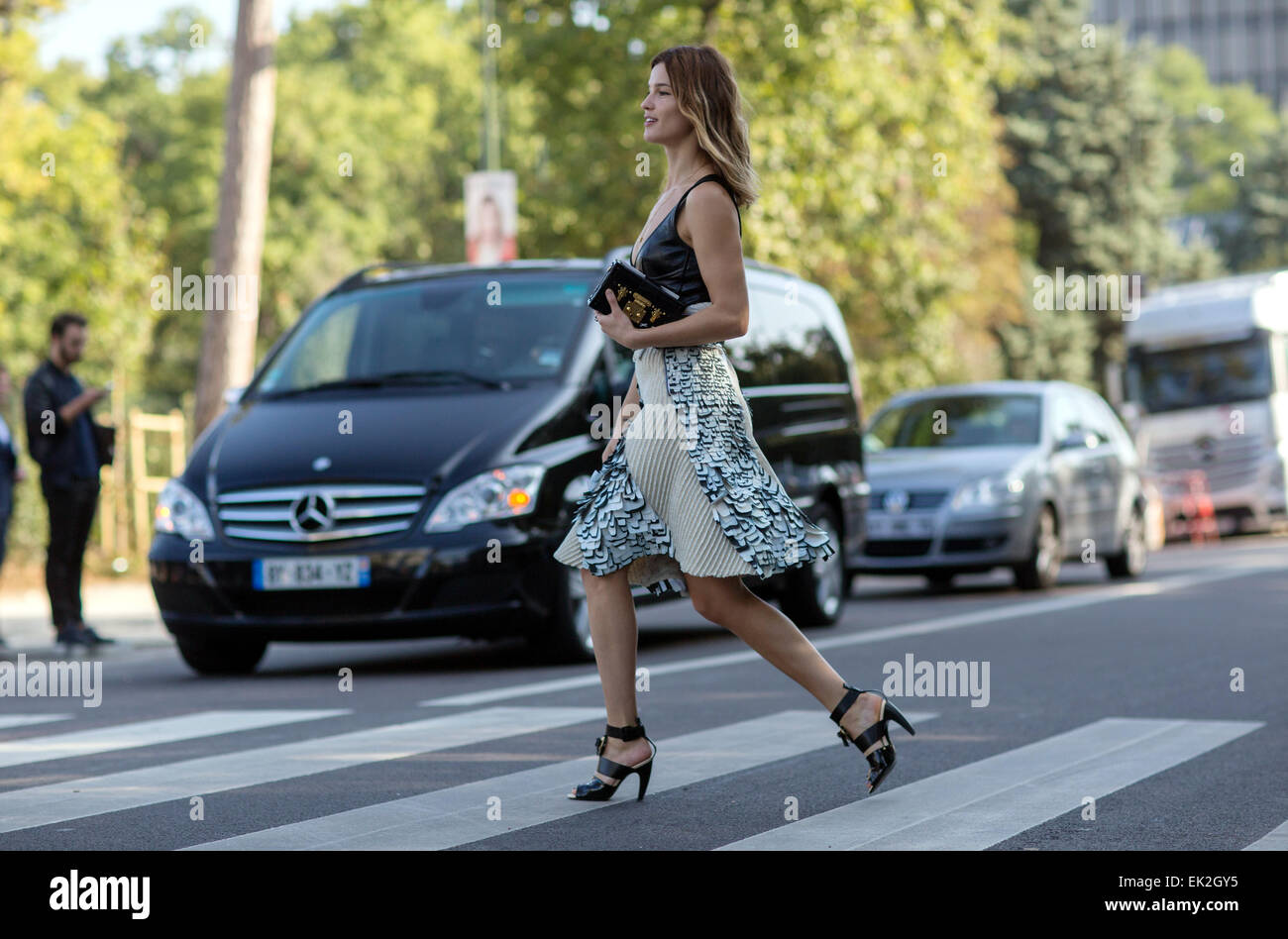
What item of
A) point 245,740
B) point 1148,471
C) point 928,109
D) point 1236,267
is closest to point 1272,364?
point 1148,471

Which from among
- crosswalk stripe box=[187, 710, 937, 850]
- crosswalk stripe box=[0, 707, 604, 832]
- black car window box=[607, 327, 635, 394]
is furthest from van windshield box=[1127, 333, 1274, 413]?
crosswalk stripe box=[187, 710, 937, 850]

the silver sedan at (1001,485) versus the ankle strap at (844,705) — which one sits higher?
the silver sedan at (1001,485)

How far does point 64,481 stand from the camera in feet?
37.8

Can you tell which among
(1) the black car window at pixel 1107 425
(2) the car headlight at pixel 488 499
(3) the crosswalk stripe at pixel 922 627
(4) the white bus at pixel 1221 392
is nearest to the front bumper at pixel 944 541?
(3) the crosswalk stripe at pixel 922 627

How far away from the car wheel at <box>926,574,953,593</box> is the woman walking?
428 inches

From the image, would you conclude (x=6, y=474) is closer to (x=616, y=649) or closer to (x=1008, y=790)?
(x=616, y=649)

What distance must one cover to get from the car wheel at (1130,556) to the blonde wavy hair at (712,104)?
12.0 meters

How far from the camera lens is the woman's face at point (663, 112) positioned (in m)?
5.39

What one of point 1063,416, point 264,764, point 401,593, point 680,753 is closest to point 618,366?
point 401,593

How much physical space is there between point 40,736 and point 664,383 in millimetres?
3207

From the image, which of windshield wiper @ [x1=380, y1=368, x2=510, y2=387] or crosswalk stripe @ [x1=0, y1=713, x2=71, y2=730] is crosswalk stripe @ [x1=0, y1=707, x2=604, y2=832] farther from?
windshield wiper @ [x1=380, y1=368, x2=510, y2=387]

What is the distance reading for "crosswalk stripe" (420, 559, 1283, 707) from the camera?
8.49m

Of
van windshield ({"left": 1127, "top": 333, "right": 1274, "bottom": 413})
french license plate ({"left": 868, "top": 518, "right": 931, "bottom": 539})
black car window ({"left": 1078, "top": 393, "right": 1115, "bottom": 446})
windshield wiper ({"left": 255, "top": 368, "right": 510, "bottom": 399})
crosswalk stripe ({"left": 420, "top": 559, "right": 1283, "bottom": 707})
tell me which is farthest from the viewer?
van windshield ({"left": 1127, "top": 333, "right": 1274, "bottom": 413})

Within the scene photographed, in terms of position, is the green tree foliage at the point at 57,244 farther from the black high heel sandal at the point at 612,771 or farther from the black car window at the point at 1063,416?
the black high heel sandal at the point at 612,771
